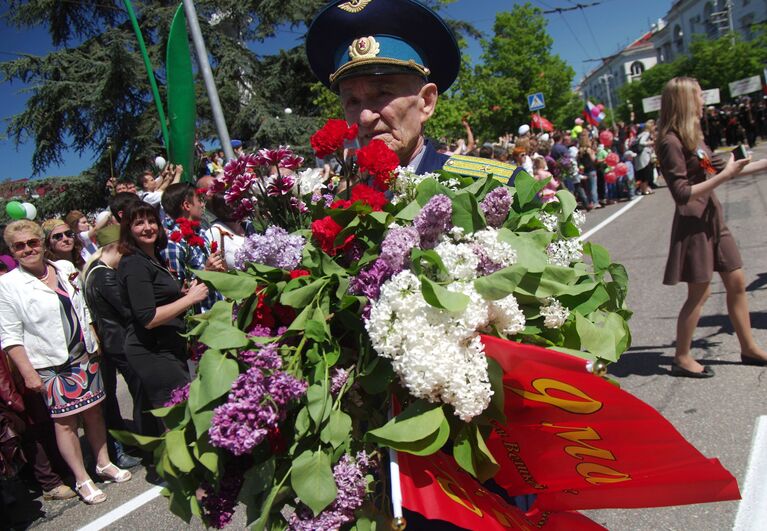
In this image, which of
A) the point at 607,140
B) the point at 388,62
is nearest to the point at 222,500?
the point at 388,62

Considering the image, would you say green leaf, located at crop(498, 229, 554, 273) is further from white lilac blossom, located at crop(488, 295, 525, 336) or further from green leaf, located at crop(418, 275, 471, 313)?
green leaf, located at crop(418, 275, 471, 313)

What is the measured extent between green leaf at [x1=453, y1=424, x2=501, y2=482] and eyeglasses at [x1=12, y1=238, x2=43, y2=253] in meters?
3.89

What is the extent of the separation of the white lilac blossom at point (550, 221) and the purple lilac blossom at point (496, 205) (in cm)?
14

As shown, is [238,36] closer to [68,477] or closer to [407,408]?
[68,477]

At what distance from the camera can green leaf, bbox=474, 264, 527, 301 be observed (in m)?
1.13

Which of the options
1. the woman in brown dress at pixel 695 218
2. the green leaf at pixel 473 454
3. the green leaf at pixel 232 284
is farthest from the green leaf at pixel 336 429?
the woman in brown dress at pixel 695 218

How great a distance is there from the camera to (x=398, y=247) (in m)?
1.19

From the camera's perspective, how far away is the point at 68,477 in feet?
15.6

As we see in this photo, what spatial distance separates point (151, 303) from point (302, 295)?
2.89 meters

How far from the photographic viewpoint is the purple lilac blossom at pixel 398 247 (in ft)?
3.91

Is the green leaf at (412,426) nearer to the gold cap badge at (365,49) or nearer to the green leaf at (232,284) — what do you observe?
the green leaf at (232,284)

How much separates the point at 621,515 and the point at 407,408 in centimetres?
232

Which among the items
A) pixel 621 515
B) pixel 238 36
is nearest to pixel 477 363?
pixel 621 515

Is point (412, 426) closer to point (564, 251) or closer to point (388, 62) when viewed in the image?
point (564, 251)
